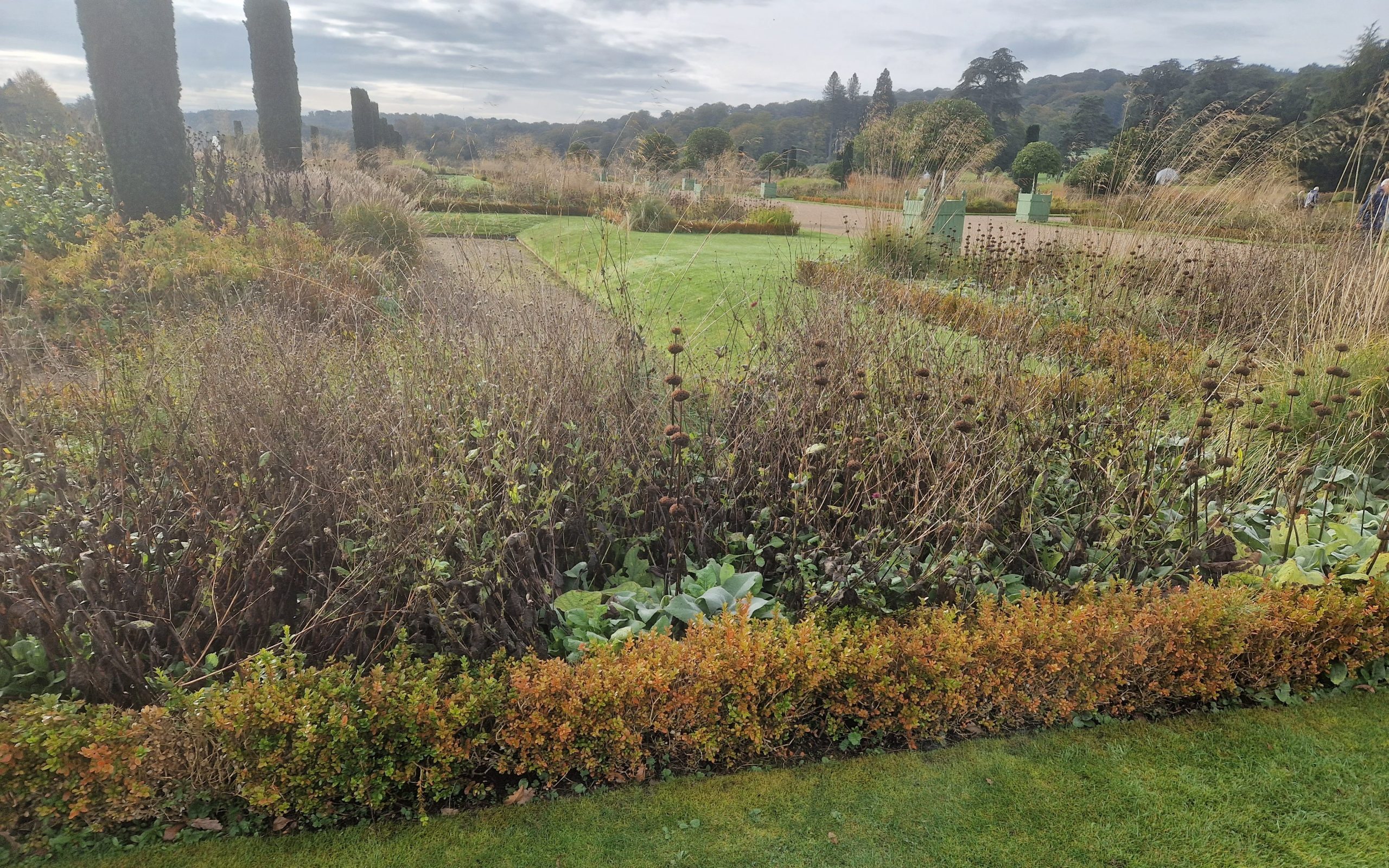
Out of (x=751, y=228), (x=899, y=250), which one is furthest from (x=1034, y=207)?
(x=899, y=250)

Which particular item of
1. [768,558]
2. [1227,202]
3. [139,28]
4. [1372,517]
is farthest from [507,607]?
[139,28]

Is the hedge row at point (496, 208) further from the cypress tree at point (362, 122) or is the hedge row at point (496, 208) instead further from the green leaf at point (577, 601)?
the cypress tree at point (362, 122)

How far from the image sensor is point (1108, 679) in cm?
232

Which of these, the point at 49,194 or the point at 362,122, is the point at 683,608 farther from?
the point at 362,122

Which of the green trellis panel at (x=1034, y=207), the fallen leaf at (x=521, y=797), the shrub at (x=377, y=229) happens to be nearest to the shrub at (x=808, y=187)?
the green trellis panel at (x=1034, y=207)

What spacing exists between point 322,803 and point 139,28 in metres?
9.04

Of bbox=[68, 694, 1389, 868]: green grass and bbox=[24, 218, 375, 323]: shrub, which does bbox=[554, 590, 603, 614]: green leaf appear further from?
bbox=[24, 218, 375, 323]: shrub

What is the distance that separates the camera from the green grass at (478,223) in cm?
640

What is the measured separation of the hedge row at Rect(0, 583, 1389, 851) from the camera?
1816 millimetres

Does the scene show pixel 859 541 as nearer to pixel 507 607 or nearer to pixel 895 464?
pixel 895 464

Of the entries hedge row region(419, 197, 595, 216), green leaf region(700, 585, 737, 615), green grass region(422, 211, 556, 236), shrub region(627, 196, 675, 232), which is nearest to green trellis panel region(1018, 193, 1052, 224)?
shrub region(627, 196, 675, 232)

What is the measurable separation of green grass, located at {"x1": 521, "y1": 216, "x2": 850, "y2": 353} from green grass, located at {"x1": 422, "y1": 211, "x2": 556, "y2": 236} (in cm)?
36

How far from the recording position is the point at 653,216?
13.5 m

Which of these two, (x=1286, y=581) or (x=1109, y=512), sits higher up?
(x=1109, y=512)
